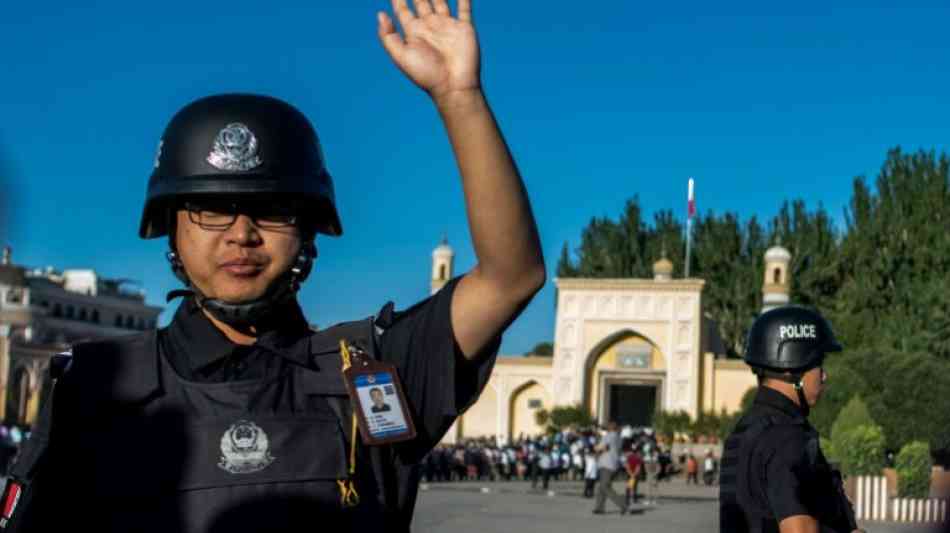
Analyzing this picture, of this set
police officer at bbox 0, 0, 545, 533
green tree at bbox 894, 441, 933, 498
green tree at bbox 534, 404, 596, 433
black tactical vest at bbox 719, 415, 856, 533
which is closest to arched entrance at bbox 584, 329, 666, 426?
green tree at bbox 534, 404, 596, 433

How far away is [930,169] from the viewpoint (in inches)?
2286

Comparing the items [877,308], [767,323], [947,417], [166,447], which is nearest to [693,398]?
[877,308]

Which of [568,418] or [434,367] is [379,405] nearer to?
[434,367]

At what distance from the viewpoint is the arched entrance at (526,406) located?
5472 centimetres

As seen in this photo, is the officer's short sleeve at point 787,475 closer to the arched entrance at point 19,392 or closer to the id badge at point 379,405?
the id badge at point 379,405

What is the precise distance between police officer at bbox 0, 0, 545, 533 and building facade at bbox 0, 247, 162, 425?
7133 cm

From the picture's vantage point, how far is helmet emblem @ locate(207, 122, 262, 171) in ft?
9.12

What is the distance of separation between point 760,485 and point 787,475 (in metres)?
0.14

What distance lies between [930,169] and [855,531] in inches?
2200

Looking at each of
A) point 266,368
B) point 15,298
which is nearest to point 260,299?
point 266,368

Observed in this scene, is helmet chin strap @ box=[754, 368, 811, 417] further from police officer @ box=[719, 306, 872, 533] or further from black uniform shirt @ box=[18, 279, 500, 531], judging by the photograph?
black uniform shirt @ box=[18, 279, 500, 531]

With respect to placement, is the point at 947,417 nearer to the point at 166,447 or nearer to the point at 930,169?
the point at 930,169

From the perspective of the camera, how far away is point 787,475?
4.70 m

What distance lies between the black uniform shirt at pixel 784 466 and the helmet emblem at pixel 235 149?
2.49m
